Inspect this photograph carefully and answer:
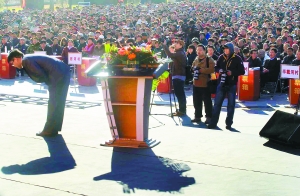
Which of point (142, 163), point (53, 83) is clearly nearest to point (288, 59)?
point (53, 83)

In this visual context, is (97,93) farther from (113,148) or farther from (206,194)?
(206,194)

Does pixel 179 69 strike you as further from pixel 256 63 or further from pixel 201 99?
pixel 256 63

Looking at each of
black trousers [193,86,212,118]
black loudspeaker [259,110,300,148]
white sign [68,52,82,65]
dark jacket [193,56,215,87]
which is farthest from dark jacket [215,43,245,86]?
white sign [68,52,82,65]

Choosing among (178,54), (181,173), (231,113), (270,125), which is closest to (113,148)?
(181,173)

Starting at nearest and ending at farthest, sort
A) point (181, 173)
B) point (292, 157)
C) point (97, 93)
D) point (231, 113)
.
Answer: point (181, 173) → point (292, 157) → point (231, 113) → point (97, 93)

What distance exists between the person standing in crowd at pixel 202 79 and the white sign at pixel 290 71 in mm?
3463

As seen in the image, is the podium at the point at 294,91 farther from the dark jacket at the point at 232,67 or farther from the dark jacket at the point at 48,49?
the dark jacket at the point at 48,49

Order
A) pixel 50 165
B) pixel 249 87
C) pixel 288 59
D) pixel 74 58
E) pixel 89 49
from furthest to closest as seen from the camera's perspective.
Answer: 1. pixel 89 49
2. pixel 74 58
3. pixel 288 59
4. pixel 249 87
5. pixel 50 165

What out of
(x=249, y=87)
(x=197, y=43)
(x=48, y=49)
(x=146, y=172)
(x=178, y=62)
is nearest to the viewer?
(x=146, y=172)

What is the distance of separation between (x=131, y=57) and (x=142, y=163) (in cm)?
179

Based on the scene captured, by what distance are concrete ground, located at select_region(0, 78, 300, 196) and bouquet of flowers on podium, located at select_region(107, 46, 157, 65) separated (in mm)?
1370

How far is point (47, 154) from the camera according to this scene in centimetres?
893

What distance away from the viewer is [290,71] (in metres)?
15.4

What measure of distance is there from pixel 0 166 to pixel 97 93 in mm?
9794
